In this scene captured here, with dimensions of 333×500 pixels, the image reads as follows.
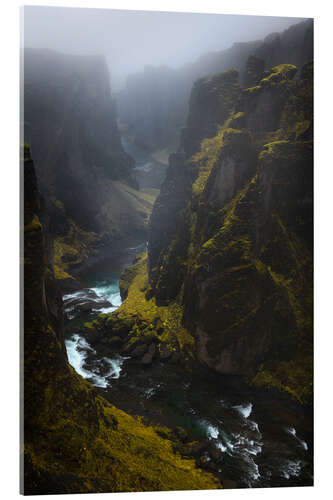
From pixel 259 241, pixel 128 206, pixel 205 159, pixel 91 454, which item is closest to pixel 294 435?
pixel 91 454

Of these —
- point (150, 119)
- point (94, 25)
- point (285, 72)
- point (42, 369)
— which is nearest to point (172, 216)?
point (150, 119)

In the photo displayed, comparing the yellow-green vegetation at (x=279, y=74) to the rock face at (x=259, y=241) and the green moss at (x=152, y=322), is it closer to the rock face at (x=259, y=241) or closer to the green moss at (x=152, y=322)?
the rock face at (x=259, y=241)

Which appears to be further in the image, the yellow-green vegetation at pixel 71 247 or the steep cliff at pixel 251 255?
the yellow-green vegetation at pixel 71 247

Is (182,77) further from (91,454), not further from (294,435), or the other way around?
(294,435)

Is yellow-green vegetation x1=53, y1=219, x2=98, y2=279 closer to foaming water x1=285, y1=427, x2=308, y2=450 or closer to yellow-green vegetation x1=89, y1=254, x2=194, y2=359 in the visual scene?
yellow-green vegetation x1=89, y1=254, x2=194, y2=359

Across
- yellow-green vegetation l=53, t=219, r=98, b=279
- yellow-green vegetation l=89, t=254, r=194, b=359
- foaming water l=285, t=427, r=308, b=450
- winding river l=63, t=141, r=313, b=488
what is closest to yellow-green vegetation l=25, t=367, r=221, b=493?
winding river l=63, t=141, r=313, b=488

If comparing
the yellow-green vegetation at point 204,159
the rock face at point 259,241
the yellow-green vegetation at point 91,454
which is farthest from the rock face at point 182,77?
the yellow-green vegetation at point 91,454

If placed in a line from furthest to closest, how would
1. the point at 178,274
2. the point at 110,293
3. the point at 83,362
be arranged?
the point at 110,293
the point at 178,274
the point at 83,362
